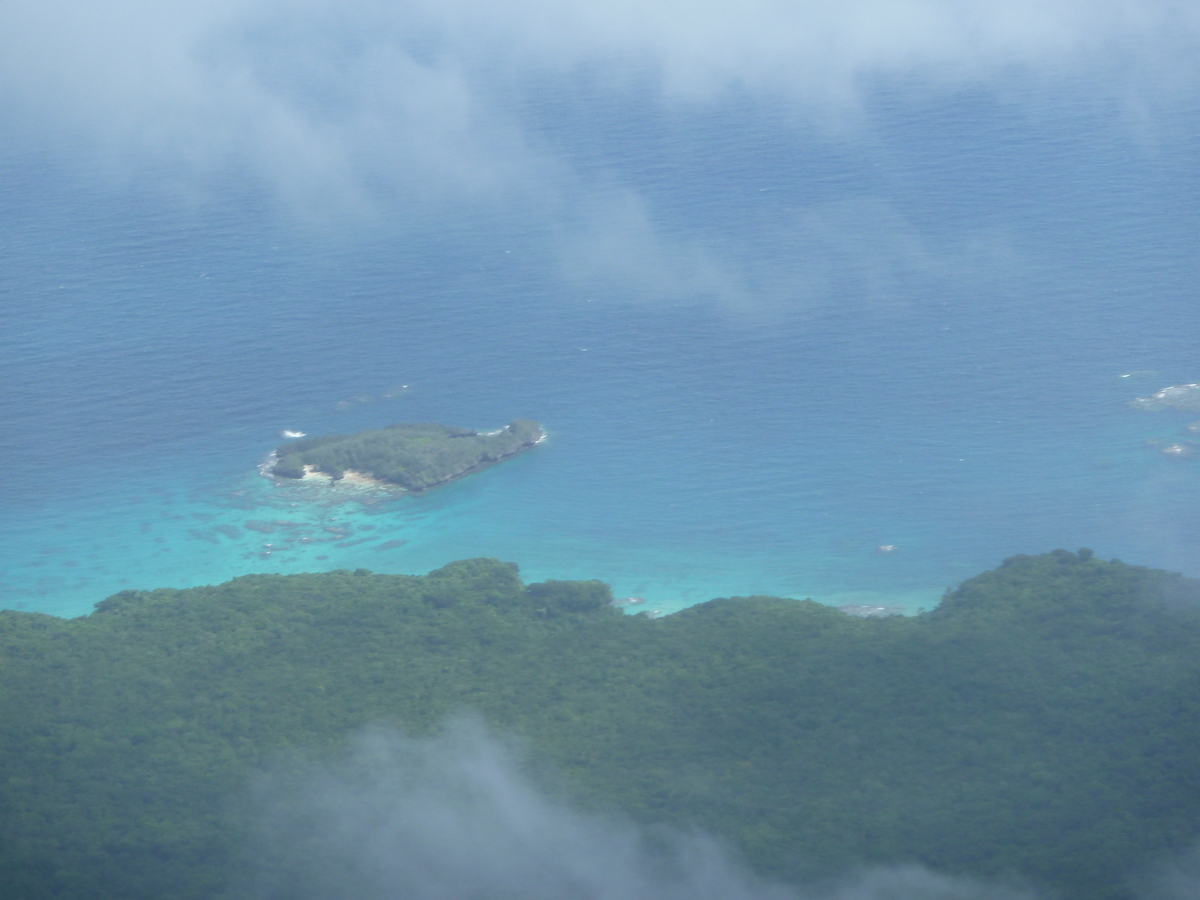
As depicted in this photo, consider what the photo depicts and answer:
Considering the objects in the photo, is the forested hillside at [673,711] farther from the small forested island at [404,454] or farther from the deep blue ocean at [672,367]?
the small forested island at [404,454]

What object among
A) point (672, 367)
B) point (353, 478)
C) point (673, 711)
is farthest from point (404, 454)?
point (673, 711)

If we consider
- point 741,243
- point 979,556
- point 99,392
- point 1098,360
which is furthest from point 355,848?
point 741,243

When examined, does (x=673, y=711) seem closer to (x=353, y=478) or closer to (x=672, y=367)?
(x=353, y=478)

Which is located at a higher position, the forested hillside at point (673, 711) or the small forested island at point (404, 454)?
the small forested island at point (404, 454)

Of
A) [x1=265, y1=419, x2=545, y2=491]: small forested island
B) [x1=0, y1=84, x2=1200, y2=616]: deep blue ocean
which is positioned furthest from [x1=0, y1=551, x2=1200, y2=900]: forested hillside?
[x1=265, y1=419, x2=545, y2=491]: small forested island

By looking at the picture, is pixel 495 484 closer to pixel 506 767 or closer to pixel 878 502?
pixel 878 502

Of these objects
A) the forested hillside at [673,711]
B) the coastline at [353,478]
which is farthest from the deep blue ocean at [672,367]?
the forested hillside at [673,711]
